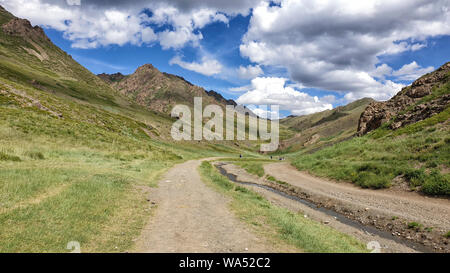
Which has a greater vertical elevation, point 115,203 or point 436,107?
point 436,107

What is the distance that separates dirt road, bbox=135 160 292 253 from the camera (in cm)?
837

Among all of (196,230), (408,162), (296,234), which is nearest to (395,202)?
(408,162)

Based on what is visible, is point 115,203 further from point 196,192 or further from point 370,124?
point 370,124

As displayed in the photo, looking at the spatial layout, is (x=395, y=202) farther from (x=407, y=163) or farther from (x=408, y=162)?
(x=408, y=162)

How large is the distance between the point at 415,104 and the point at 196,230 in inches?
2155

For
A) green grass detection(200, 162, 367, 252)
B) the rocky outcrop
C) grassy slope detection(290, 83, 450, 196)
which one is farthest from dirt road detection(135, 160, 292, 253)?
the rocky outcrop

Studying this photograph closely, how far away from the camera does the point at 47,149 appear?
1139 inches

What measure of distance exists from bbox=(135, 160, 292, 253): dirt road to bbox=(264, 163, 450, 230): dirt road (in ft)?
40.2

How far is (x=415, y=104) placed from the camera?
46.4m

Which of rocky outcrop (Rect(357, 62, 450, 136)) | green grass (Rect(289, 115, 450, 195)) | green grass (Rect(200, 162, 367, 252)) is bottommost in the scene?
green grass (Rect(200, 162, 367, 252))

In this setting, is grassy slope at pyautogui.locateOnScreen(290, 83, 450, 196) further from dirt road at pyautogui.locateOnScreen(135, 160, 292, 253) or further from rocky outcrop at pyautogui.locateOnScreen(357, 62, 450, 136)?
dirt road at pyautogui.locateOnScreen(135, 160, 292, 253)
